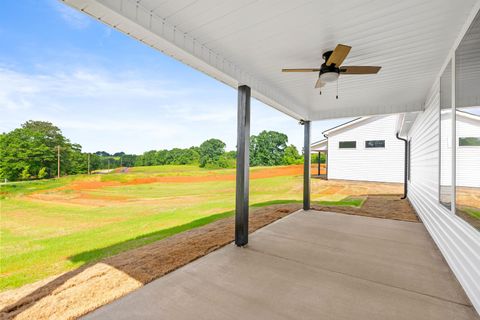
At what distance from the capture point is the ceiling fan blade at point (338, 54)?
2.37m

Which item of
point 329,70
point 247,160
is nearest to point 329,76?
point 329,70

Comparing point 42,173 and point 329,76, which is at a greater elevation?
point 329,76

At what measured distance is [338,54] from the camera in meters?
2.53

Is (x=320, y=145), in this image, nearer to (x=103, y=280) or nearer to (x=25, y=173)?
(x=103, y=280)

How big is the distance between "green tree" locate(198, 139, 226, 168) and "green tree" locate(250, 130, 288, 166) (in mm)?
5491

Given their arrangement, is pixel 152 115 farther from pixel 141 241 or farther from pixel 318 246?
pixel 318 246

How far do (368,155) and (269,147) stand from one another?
1300cm

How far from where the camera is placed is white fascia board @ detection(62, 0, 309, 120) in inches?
71.8

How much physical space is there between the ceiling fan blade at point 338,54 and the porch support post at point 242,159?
138 cm

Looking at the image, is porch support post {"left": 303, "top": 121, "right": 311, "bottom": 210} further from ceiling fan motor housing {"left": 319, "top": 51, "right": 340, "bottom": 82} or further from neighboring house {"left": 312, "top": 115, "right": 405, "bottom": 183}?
neighboring house {"left": 312, "top": 115, "right": 405, "bottom": 183}

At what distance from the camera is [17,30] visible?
622 cm

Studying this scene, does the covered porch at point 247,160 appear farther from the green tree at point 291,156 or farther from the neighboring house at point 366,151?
the green tree at point 291,156

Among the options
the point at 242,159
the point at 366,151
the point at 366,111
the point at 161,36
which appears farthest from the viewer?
the point at 366,151

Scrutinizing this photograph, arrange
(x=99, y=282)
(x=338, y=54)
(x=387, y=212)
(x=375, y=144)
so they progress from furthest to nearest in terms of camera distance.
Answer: (x=375, y=144) < (x=387, y=212) < (x=338, y=54) < (x=99, y=282)
